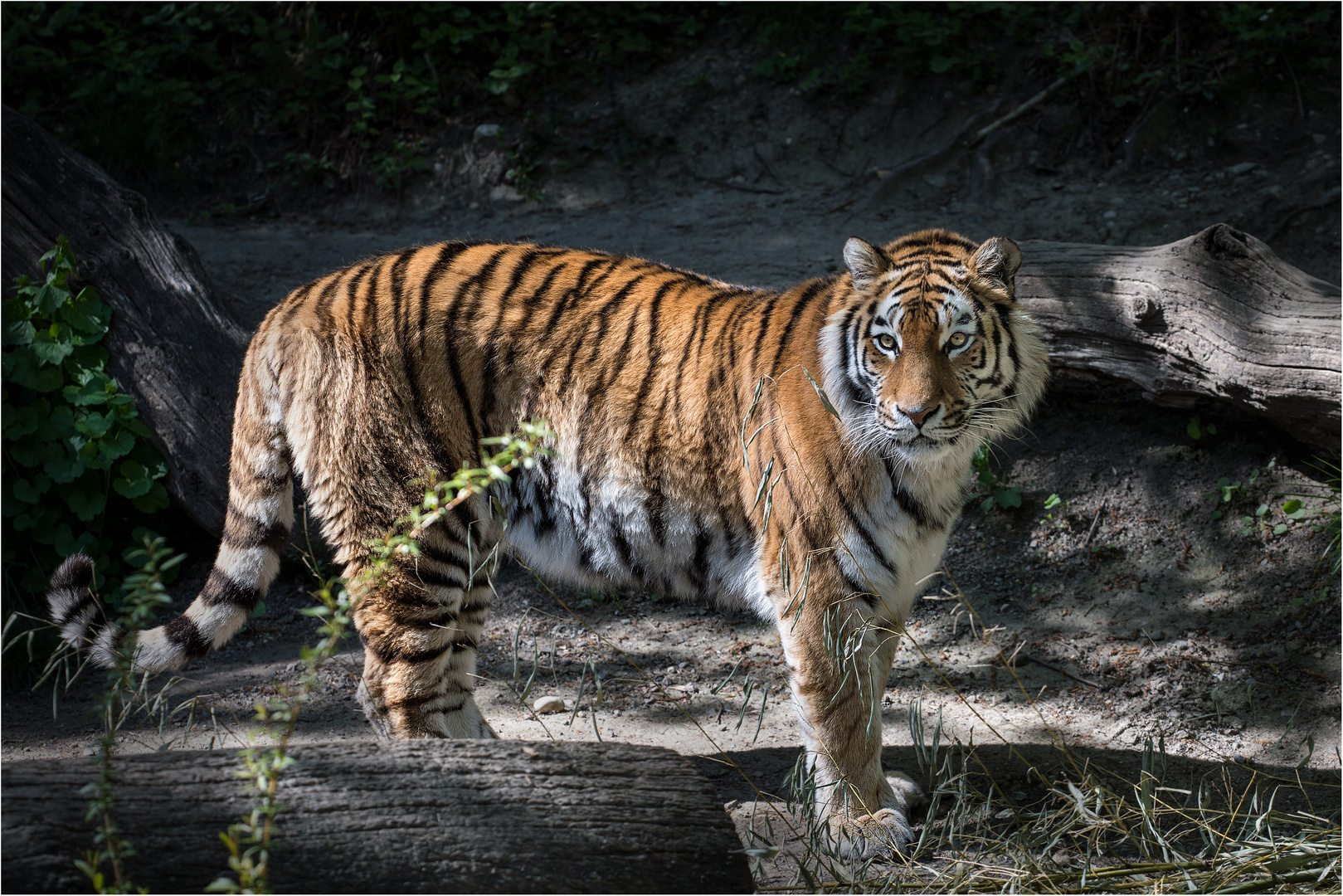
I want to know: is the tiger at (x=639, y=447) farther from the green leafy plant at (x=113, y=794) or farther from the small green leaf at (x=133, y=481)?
the small green leaf at (x=133, y=481)

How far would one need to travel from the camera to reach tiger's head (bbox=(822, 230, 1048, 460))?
2.79m

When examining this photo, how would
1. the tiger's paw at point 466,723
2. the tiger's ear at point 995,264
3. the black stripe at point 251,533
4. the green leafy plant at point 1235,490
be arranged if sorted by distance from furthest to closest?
the green leafy plant at point 1235,490, the tiger's paw at point 466,723, the black stripe at point 251,533, the tiger's ear at point 995,264

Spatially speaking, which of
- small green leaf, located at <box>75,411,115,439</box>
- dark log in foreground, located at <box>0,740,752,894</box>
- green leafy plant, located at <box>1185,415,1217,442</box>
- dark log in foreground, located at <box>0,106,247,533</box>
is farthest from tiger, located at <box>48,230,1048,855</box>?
green leafy plant, located at <box>1185,415,1217,442</box>

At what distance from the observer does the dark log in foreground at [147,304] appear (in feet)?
14.9

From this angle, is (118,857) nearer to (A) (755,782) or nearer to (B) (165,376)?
(A) (755,782)

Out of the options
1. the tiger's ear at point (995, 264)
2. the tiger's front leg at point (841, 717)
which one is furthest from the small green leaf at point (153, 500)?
the tiger's ear at point (995, 264)

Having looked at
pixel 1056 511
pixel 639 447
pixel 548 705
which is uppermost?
pixel 639 447

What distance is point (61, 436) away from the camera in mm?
4453

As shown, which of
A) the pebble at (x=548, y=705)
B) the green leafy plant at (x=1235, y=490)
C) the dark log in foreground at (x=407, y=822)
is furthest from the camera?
the green leafy plant at (x=1235, y=490)

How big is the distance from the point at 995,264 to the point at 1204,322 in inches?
62.7

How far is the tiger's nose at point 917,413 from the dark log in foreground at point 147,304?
3070 millimetres

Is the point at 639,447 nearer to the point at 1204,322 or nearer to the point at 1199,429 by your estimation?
the point at 1204,322

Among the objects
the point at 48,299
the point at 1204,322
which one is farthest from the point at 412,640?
the point at 1204,322

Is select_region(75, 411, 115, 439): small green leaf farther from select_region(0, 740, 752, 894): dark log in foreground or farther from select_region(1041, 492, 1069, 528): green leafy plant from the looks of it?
select_region(1041, 492, 1069, 528): green leafy plant
